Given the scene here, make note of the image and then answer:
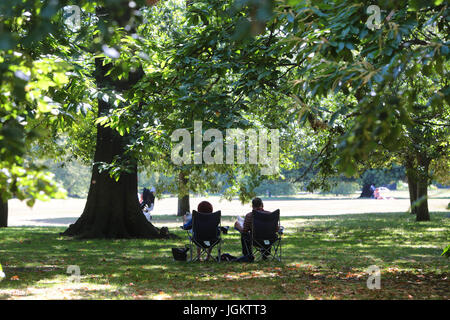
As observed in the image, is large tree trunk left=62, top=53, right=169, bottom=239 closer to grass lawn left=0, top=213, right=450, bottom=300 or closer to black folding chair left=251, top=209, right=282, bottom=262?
grass lawn left=0, top=213, right=450, bottom=300

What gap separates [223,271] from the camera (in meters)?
9.30

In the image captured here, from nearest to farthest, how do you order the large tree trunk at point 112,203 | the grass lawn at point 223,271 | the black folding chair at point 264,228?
the grass lawn at point 223,271 < the black folding chair at point 264,228 < the large tree trunk at point 112,203

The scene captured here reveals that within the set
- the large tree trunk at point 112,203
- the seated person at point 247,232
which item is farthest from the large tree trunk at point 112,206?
the seated person at point 247,232

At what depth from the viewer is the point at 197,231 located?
1034cm

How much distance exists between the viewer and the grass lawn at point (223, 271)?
7070mm

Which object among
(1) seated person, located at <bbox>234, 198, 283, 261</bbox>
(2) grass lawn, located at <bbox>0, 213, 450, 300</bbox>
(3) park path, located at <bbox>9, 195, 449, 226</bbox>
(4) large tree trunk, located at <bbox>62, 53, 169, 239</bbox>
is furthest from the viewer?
(3) park path, located at <bbox>9, 195, 449, 226</bbox>

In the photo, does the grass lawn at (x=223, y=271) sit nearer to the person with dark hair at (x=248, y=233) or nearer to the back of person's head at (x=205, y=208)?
the person with dark hair at (x=248, y=233)

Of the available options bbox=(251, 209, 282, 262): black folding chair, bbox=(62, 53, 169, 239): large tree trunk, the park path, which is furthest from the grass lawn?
the park path

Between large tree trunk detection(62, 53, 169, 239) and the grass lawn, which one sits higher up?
large tree trunk detection(62, 53, 169, 239)

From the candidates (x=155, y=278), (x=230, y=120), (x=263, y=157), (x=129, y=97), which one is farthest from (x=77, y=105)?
(x=263, y=157)

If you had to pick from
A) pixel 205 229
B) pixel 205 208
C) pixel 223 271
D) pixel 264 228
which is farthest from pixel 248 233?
pixel 223 271

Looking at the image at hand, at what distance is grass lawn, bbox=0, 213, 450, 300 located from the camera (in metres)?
7.07

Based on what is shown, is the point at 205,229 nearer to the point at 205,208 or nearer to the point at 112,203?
the point at 205,208
